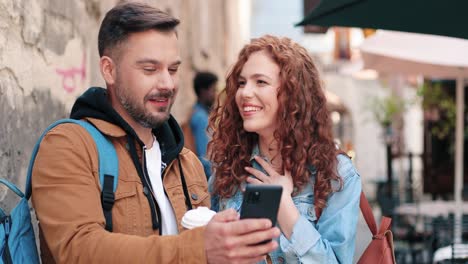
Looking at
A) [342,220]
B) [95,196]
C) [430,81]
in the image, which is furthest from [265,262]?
[430,81]

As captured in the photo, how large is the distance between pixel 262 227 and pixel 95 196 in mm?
517

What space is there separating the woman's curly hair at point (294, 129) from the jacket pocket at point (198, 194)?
0.31 feet

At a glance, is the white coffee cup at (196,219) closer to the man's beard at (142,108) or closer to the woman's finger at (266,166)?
the man's beard at (142,108)

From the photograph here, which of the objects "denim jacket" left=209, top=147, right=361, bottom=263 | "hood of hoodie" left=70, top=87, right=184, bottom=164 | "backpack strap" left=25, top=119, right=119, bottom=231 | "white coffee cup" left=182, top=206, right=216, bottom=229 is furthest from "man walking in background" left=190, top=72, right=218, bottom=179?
"white coffee cup" left=182, top=206, right=216, bottom=229

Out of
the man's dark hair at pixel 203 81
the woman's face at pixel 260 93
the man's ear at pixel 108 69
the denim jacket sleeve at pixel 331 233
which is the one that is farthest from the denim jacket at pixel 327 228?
the man's dark hair at pixel 203 81

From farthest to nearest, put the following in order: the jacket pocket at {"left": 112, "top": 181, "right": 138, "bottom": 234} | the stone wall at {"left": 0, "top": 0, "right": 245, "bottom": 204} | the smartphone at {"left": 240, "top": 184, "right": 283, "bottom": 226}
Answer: the stone wall at {"left": 0, "top": 0, "right": 245, "bottom": 204} < the jacket pocket at {"left": 112, "top": 181, "right": 138, "bottom": 234} < the smartphone at {"left": 240, "top": 184, "right": 283, "bottom": 226}

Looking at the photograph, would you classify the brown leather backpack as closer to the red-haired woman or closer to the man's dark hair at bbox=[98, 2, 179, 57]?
the red-haired woman

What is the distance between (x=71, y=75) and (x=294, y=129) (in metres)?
1.88

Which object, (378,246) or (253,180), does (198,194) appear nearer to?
(253,180)

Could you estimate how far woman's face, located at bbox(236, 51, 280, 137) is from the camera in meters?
2.65

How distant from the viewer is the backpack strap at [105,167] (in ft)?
7.19

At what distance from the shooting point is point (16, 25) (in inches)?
128

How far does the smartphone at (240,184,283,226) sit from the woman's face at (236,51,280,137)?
79 cm

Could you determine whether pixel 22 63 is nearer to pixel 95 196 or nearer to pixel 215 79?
pixel 95 196
